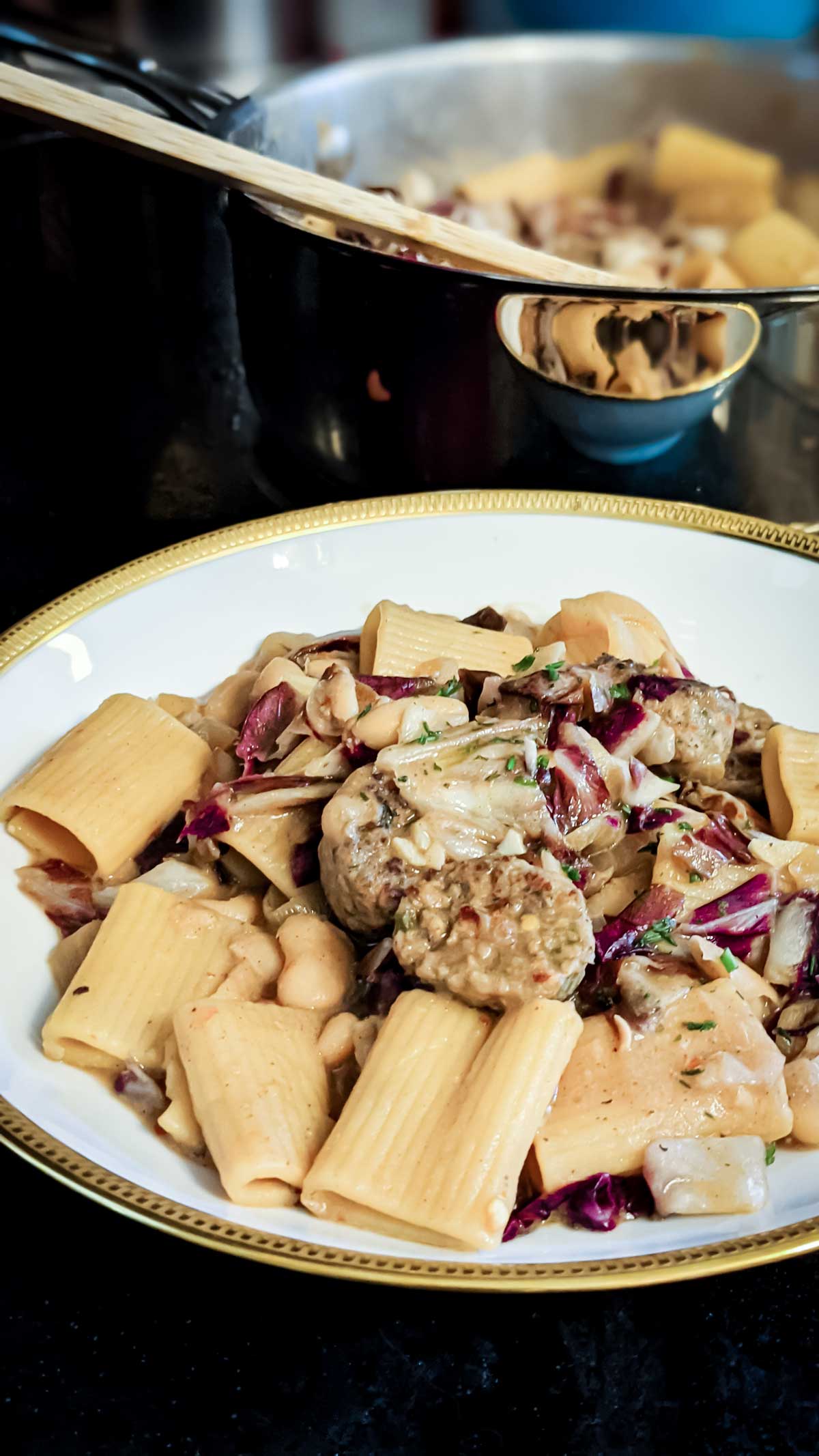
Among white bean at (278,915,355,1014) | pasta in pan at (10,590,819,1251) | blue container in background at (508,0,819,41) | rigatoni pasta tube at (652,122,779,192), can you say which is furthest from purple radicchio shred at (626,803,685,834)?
blue container in background at (508,0,819,41)

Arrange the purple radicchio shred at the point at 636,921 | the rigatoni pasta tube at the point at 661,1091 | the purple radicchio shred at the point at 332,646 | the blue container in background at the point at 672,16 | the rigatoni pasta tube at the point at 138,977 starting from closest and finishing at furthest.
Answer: the rigatoni pasta tube at the point at 661,1091, the rigatoni pasta tube at the point at 138,977, the purple radicchio shred at the point at 636,921, the purple radicchio shred at the point at 332,646, the blue container in background at the point at 672,16

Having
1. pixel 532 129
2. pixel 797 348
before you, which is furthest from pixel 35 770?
pixel 532 129

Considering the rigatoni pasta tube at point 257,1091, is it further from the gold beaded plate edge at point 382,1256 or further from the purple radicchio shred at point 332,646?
the purple radicchio shred at point 332,646

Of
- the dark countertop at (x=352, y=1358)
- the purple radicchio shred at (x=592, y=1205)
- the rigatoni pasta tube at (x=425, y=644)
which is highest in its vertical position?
the rigatoni pasta tube at (x=425, y=644)

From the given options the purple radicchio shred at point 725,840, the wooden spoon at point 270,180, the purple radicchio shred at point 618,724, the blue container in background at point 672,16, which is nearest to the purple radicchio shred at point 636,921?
the purple radicchio shred at point 725,840

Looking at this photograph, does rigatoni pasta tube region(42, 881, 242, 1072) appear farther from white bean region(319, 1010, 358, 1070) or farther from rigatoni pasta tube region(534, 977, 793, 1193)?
rigatoni pasta tube region(534, 977, 793, 1193)

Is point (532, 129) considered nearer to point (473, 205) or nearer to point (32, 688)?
point (473, 205)
